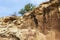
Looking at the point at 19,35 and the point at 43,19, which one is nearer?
the point at 43,19

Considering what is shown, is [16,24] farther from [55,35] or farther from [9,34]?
[55,35]

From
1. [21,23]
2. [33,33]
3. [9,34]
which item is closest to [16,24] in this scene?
[21,23]

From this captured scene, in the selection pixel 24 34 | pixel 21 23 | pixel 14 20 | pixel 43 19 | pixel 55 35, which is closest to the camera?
pixel 55 35

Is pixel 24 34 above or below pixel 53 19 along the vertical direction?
below

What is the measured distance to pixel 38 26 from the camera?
7.96 meters

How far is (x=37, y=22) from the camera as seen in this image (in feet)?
26.5

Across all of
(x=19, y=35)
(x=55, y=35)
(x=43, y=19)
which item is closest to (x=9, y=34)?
(x=19, y=35)

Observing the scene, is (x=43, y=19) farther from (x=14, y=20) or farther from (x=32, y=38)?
(x=14, y=20)

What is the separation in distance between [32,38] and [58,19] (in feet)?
4.63

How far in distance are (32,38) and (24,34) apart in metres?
0.49

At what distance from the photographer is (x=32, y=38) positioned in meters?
7.97

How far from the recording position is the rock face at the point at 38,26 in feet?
23.8

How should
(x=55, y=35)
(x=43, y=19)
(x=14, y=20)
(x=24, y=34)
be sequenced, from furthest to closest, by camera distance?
(x=14, y=20) → (x=24, y=34) → (x=43, y=19) → (x=55, y=35)

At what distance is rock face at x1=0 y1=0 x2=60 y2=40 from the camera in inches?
285
